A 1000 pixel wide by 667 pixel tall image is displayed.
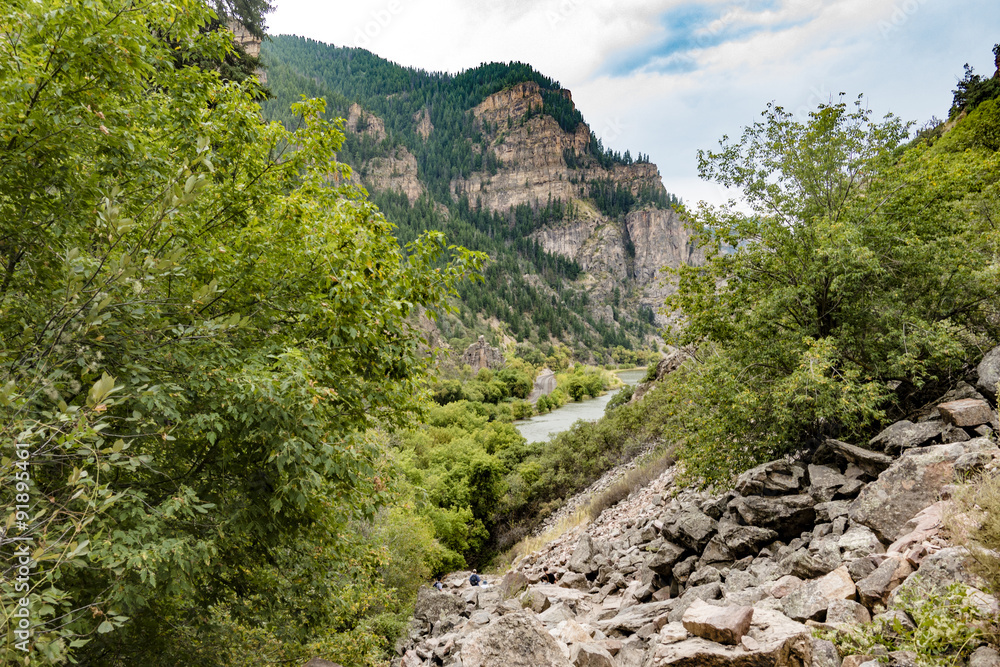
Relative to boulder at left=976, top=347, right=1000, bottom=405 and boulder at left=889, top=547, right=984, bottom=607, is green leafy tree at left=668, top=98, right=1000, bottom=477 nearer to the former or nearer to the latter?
boulder at left=976, top=347, right=1000, bottom=405

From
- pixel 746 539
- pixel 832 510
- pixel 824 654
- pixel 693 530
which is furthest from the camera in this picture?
pixel 693 530

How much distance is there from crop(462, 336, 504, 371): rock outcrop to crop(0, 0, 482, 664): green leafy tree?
273 feet

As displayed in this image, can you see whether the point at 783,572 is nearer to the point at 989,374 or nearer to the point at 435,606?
the point at 989,374

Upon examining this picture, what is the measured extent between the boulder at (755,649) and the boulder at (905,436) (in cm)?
A: 458

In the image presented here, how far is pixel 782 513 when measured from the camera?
8.38 metres

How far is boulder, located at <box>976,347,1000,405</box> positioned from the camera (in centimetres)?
768

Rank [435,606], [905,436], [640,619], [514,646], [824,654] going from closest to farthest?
[824,654] < [514,646] < [640,619] < [905,436] < [435,606]

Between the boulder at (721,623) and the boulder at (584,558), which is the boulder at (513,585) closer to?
the boulder at (584,558)

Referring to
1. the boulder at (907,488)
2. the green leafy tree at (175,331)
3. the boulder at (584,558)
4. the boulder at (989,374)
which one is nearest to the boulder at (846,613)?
the boulder at (907,488)

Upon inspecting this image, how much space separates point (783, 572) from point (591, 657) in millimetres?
3322

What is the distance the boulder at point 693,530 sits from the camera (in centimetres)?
945

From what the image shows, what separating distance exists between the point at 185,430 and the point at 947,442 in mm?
10082

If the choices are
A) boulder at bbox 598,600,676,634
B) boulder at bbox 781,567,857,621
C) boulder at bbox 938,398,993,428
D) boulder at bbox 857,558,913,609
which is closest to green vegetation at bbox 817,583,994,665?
boulder at bbox 857,558,913,609

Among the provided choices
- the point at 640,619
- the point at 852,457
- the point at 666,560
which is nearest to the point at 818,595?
the point at 640,619
